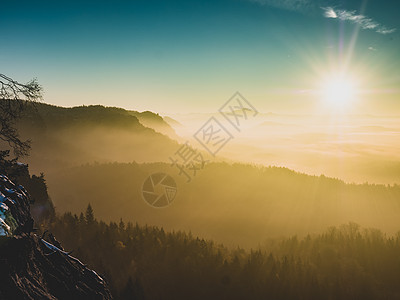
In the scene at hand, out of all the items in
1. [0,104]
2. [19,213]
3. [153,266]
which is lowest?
[153,266]

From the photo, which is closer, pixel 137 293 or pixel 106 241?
pixel 137 293

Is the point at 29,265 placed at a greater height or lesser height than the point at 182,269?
greater

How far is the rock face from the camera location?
9453 mm

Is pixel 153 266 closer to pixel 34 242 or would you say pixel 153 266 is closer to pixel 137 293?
pixel 137 293

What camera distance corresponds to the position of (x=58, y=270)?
12.3 metres

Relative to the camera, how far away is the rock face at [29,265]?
9.45 m

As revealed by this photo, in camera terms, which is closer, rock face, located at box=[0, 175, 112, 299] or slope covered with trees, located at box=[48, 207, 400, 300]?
rock face, located at box=[0, 175, 112, 299]

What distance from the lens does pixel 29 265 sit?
10.7m

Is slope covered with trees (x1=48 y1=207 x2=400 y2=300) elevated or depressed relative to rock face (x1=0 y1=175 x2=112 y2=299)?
depressed

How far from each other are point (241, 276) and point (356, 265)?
93917mm

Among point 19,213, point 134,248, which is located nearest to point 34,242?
point 19,213

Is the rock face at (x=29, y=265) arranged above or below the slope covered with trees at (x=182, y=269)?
above

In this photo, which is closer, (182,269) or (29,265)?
(29,265)

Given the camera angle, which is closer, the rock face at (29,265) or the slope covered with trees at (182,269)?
the rock face at (29,265)
